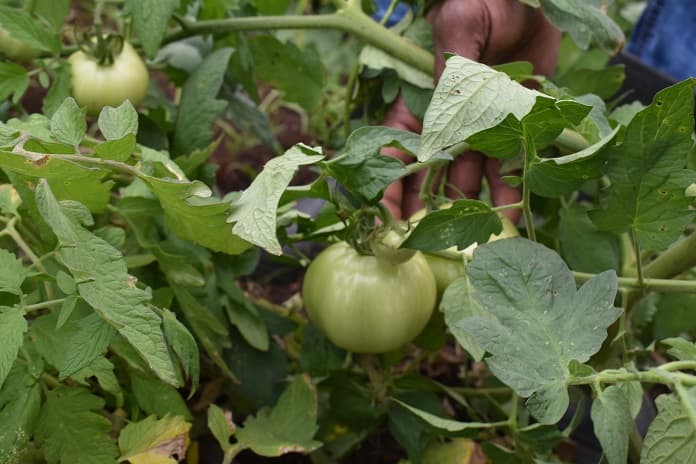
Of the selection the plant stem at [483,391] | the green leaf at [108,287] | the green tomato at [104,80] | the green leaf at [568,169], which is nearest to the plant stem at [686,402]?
the green leaf at [568,169]

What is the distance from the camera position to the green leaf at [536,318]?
0.52 metres

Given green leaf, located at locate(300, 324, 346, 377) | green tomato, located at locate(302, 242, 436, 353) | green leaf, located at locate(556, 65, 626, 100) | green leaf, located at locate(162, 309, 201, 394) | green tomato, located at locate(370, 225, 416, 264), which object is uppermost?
green leaf, located at locate(556, 65, 626, 100)

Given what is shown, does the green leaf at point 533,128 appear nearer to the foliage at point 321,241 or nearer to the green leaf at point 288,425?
the foliage at point 321,241

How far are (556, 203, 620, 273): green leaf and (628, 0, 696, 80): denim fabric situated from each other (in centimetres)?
75

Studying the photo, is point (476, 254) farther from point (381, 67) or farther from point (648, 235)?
point (381, 67)

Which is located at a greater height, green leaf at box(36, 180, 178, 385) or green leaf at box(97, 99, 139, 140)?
green leaf at box(97, 99, 139, 140)

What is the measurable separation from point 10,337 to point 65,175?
4.6 inches

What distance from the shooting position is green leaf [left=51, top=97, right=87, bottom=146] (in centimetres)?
59

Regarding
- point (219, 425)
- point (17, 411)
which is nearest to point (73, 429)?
point (17, 411)

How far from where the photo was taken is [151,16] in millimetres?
806

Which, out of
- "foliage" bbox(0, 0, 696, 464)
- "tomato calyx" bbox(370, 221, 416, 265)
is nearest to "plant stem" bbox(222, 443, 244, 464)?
"foliage" bbox(0, 0, 696, 464)

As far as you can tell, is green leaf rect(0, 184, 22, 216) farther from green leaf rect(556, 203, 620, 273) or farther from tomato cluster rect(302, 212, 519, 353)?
green leaf rect(556, 203, 620, 273)

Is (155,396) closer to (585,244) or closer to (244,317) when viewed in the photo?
(244,317)

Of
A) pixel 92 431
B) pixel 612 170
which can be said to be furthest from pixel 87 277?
pixel 612 170
